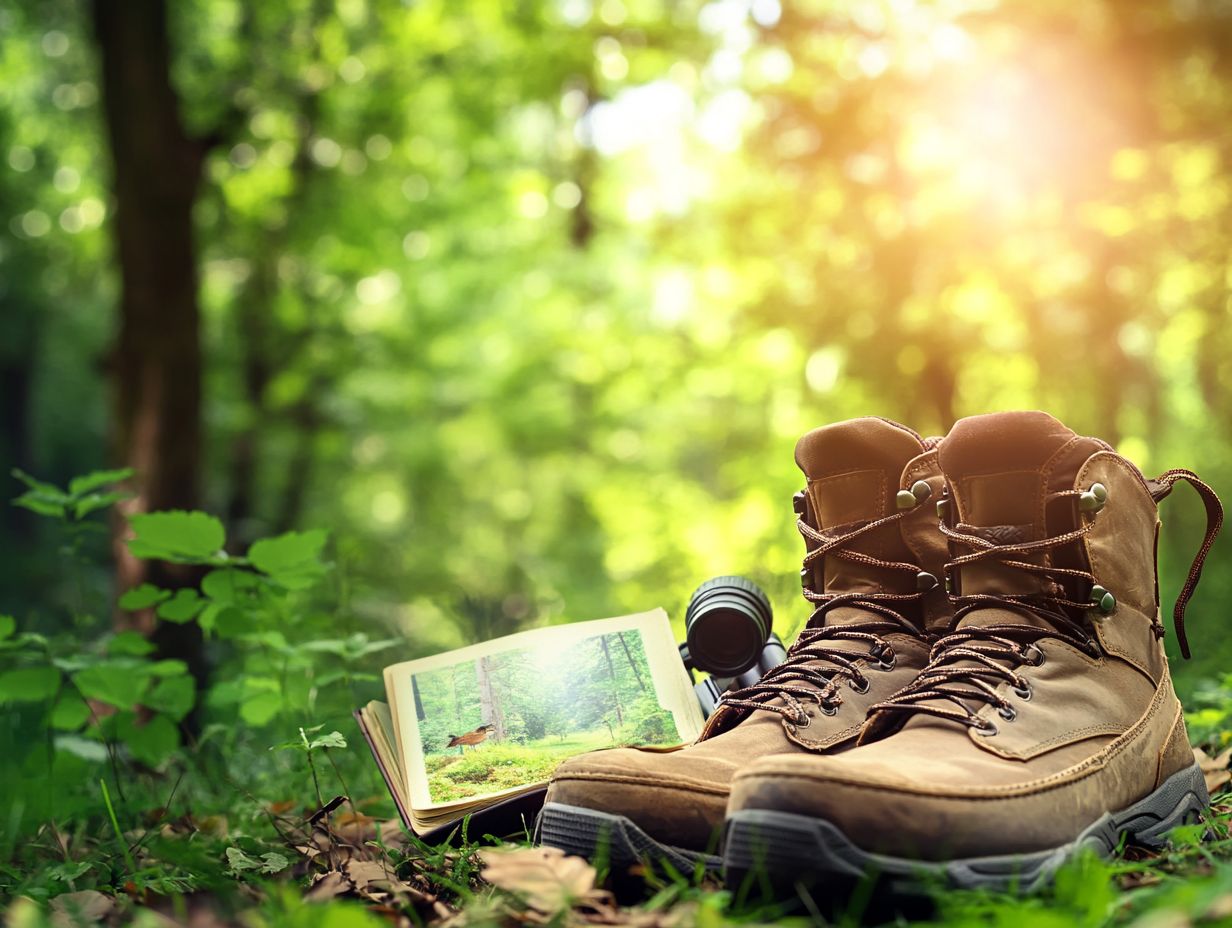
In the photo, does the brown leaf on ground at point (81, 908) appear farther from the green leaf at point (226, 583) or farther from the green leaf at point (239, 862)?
the green leaf at point (226, 583)

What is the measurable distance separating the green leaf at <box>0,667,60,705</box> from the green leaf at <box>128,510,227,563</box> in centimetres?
47

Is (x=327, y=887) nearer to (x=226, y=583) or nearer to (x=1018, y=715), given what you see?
(x=1018, y=715)

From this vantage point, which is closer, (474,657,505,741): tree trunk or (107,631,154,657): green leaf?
(474,657,505,741): tree trunk

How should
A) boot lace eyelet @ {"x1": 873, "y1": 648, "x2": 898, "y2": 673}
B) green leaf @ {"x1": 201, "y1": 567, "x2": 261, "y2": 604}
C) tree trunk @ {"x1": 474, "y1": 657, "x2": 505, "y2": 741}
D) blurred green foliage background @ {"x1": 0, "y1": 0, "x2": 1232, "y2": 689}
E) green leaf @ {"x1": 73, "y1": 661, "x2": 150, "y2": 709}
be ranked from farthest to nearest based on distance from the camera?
blurred green foliage background @ {"x1": 0, "y1": 0, "x2": 1232, "y2": 689} → green leaf @ {"x1": 201, "y1": 567, "x2": 261, "y2": 604} → green leaf @ {"x1": 73, "y1": 661, "x2": 150, "y2": 709} → tree trunk @ {"x1": 474, "y1": 657, "x2": 505, "y2": 741} → boot lace eyelet @ {"x1": 873, "y1": 648, "x2": 898, "y2": 673}

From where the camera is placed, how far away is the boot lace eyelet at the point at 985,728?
62.3 inches

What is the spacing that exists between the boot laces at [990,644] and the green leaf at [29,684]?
207 cm

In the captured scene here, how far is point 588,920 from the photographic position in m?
1.35

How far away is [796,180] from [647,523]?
6.12 meters

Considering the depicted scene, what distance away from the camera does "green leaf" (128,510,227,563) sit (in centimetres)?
253

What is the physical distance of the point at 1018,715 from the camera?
5.36ft

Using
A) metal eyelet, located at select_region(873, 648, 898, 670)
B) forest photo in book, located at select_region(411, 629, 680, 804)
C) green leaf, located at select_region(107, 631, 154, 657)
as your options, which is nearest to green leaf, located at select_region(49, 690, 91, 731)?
green leaf, located at select_region(107, 631, 154, 657)

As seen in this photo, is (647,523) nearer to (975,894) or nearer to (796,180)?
(796,180)

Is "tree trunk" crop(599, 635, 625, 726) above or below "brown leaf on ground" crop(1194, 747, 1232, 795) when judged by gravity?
above

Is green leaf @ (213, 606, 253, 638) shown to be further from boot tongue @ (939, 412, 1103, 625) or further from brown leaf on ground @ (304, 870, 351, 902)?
boot tongue @ (939, 412, 1103, 625)
